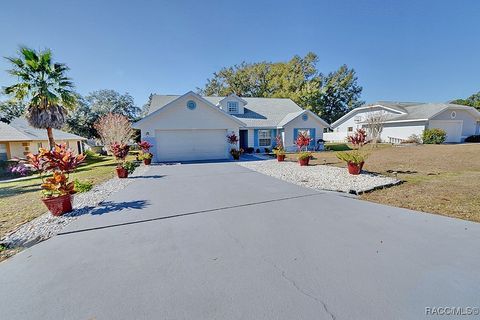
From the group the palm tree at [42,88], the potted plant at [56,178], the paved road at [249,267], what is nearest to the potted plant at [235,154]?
the paved road at [249,267]

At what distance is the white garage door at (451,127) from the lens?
985 inches

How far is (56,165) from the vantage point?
5926 millimetres

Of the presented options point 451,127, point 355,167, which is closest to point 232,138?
point 355,167

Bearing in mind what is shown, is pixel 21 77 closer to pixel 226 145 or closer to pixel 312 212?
pixel 226 145

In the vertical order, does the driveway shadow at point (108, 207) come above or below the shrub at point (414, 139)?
below

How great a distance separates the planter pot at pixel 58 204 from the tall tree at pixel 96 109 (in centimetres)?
3329

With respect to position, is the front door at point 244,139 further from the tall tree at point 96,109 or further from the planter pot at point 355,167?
the tall tree at point 96,109

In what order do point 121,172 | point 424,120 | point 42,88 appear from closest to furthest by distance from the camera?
point 121,172, point 42,88, point 424,120

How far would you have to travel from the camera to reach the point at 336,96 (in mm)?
44250

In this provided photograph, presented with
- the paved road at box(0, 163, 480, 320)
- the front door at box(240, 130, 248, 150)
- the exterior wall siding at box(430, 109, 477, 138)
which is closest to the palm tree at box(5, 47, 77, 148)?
the front door at box(240, 130, 248, 150)

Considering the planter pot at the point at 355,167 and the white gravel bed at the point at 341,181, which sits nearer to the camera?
the white gravel bed at the point at 341,181

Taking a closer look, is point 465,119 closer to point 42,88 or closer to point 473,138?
point 473,138

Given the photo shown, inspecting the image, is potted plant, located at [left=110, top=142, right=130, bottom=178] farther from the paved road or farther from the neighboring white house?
the neighboring white house

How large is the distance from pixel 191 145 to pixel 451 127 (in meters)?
30.1
